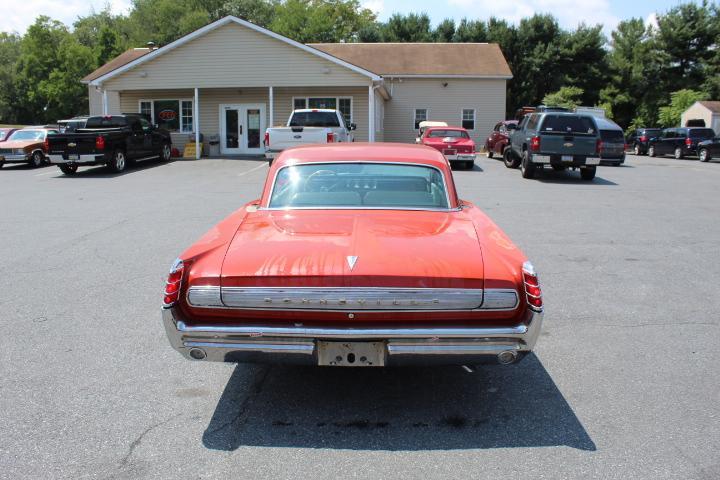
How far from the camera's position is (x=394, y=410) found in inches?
153

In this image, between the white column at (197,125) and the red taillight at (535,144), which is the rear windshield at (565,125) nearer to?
the red taillight at (535,144)

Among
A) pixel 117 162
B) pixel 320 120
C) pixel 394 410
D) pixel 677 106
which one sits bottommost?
pixel 394 410

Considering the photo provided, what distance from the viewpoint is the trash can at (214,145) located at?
2850 cm

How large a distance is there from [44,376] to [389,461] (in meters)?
2.50

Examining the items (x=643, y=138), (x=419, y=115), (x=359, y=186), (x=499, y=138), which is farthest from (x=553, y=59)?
(x=359, y=186)

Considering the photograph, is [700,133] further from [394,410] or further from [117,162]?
[394,410]

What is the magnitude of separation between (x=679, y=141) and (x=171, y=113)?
24.4 meters

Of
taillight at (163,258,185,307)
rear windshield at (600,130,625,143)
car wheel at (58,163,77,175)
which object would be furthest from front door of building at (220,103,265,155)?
taillight at (163,258,185,307)

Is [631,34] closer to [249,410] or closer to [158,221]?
[158,221]

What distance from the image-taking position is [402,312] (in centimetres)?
346

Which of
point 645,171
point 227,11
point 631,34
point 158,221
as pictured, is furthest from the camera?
point 227,11

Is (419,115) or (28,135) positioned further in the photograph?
(419,115)

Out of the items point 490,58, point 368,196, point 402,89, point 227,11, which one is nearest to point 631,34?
point 490,58

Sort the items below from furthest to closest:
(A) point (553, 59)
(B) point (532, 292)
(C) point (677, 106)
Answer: (A) point (553, 59)
(C) point (677, 106)
(B) point (532, 292)
